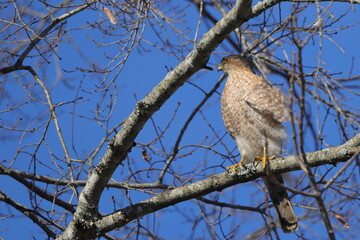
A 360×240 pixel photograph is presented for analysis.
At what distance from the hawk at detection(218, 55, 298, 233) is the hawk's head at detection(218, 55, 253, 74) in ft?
0.68

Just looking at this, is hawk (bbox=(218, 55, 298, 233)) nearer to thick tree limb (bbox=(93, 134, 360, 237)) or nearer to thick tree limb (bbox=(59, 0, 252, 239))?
thick tree limb (bbox=(93, 134, 360, 237))

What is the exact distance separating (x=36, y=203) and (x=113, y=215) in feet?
2.37

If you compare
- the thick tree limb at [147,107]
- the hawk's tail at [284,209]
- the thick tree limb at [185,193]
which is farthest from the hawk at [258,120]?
the thick tree limb at [147,107]

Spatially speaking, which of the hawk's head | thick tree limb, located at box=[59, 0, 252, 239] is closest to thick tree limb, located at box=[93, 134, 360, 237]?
thick tree limb, located at box=[59, 0, 252, 239]

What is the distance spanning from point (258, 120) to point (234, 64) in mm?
785

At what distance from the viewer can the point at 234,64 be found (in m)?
4.81

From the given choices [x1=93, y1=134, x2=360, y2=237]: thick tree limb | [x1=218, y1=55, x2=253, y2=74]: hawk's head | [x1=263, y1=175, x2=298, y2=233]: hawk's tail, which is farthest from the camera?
[x1=218, y1=55, x2=253, y2=74]: hawk's head

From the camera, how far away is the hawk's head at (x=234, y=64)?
4748 millimetres

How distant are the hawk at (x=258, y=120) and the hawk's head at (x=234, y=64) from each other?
206mm

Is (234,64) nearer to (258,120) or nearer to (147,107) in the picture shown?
(258,120)

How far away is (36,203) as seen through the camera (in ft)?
12.9

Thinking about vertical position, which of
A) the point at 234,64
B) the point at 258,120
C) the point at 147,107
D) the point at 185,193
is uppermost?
the point at 234,64

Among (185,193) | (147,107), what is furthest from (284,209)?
(147,107)

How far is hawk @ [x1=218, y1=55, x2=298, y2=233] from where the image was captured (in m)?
4.25
